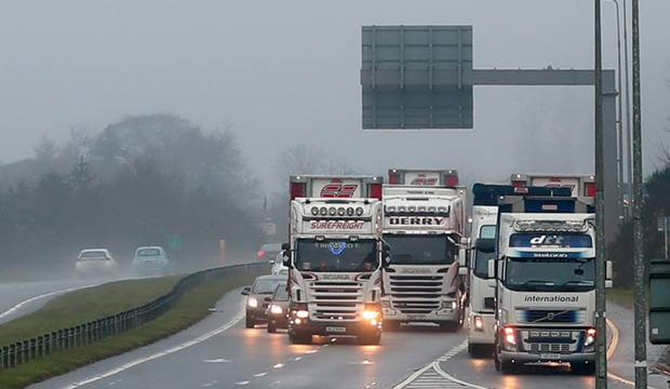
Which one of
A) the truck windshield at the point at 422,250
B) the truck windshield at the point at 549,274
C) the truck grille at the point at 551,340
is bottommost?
the truck grille at the point at 551,340

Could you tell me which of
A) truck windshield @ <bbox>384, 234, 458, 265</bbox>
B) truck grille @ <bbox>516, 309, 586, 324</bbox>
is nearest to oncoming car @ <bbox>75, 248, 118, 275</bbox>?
truck windshield @ <bbox>384, 234, 458, 265</bbox>

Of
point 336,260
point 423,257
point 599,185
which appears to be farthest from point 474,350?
point 599,185

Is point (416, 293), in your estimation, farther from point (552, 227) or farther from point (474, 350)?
point (552, 227)

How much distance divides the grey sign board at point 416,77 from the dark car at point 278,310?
688 cm

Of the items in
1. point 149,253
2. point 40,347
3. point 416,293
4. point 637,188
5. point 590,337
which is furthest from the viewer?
point 149,253

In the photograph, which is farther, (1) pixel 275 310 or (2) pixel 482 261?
(1) pixel 275 310

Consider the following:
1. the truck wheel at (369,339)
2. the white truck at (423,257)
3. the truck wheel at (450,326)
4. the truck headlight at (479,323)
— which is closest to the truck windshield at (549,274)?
the truck headlight at (479,323)

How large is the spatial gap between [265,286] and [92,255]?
46424 mm

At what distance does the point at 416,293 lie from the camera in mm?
46969

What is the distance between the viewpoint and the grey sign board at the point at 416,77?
51.0m

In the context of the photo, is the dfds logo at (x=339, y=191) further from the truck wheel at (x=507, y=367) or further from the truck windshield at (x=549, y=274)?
the truck windshield at (x=549, y=274)

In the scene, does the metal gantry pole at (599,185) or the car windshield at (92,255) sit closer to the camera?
the metal gantry pole at (599,185)

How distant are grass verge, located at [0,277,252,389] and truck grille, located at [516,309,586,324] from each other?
927 cm

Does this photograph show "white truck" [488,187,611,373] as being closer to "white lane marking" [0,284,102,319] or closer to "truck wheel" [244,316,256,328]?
"truck wheel" [244,316,256,328]
